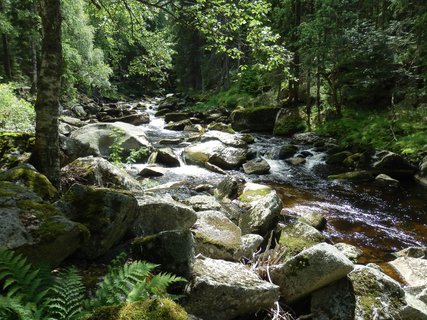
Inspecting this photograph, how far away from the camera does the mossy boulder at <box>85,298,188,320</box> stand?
2158 millimetres

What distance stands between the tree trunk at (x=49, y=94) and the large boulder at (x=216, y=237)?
99.6 inches

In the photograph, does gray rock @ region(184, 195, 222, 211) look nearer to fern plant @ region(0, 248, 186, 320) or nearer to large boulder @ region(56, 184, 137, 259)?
large boulder @ region(56, 184, 137, 259)

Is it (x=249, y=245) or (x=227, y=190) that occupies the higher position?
(x=249, y=245)

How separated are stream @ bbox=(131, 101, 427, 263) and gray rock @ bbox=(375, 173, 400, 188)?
10.8 inches

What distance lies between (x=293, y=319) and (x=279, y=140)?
15.6 m

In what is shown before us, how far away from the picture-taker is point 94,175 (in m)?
6.62

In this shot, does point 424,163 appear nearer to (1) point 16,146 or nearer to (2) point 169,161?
(2) point 169,161

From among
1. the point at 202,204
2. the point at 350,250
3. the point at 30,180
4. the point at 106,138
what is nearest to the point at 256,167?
the point at 106,138

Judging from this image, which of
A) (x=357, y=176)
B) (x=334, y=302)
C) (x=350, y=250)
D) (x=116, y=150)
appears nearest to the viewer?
(x=334, y=302)

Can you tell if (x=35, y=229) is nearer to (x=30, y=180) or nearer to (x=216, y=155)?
(x=30, y=180)

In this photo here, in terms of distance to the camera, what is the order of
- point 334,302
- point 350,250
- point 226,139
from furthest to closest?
point 226,139 → point 350,250 → point 334,302

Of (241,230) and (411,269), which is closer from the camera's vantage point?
(411,269)

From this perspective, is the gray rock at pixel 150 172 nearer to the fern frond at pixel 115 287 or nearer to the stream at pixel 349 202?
the stream at pixel 349 202

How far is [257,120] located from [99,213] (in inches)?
743
